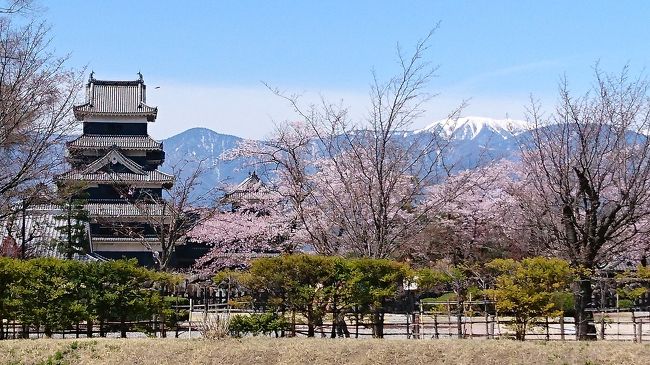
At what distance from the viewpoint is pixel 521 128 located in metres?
20.8

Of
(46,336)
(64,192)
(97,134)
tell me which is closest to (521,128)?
(46,336)

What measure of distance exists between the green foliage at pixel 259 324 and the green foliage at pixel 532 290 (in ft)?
13.3

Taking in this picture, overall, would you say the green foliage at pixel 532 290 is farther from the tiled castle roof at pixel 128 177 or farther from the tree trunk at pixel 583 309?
the tiled castle roof at pixel 128 177

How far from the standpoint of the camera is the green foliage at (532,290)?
47.3ft

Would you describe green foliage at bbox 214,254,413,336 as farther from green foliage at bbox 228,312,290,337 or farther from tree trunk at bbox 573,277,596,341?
tree trunk at bbox 573,277,596,341

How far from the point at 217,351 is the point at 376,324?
358 centimetres

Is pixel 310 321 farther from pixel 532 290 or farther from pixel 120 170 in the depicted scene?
pixel 120 170

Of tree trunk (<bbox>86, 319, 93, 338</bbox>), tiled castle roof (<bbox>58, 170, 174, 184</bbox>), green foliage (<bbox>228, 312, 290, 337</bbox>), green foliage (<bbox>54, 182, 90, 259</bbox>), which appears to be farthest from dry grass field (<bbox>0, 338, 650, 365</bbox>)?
tiled castle roof (<bbox>58, 170, 174, 184</bbox>)

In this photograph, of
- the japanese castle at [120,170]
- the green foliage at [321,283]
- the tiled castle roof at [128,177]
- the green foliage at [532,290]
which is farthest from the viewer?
the tiled castle roof at [128,177]

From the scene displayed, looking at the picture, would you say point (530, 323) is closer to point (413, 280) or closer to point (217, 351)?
point (413, 280)

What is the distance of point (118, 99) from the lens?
4997 centimetres

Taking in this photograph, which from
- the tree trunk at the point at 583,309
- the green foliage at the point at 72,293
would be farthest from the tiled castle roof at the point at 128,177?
the tree trunk at the point at 583,309

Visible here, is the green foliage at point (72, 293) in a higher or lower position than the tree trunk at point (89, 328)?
higher

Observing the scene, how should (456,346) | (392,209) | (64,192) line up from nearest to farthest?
1. (456,346)
2. (392,209)
3. (64,192)
